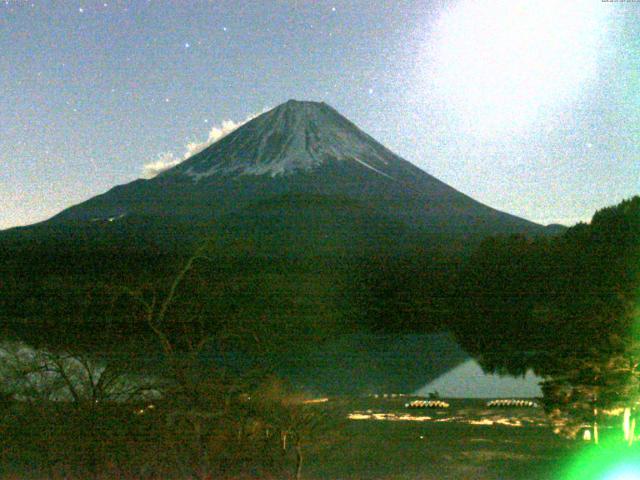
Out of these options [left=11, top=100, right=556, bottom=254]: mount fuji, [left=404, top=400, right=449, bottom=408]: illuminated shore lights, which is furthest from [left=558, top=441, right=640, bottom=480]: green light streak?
[left=11, top=100, right=556, bottom=254]: mount fuji

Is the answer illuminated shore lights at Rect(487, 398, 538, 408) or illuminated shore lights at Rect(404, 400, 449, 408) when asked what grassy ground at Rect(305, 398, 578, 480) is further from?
illuminated shore lights at Rect(404, 400, 449, 408)

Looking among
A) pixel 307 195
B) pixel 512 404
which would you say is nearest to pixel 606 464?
pixel 512 404

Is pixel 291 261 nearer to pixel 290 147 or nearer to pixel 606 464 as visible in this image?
pixel 606 464

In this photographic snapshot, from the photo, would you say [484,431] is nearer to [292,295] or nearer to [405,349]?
[292,295]

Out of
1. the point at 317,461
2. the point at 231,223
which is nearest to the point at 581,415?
the point at 317,461

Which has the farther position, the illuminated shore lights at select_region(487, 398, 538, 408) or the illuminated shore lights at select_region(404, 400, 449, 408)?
the illuminated shore lights at select_region(404, 400, 449, 408)

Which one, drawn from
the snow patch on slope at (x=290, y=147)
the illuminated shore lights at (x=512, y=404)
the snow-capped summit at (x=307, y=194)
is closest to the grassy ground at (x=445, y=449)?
the illuminated shore lights at (x=512, y=404)
